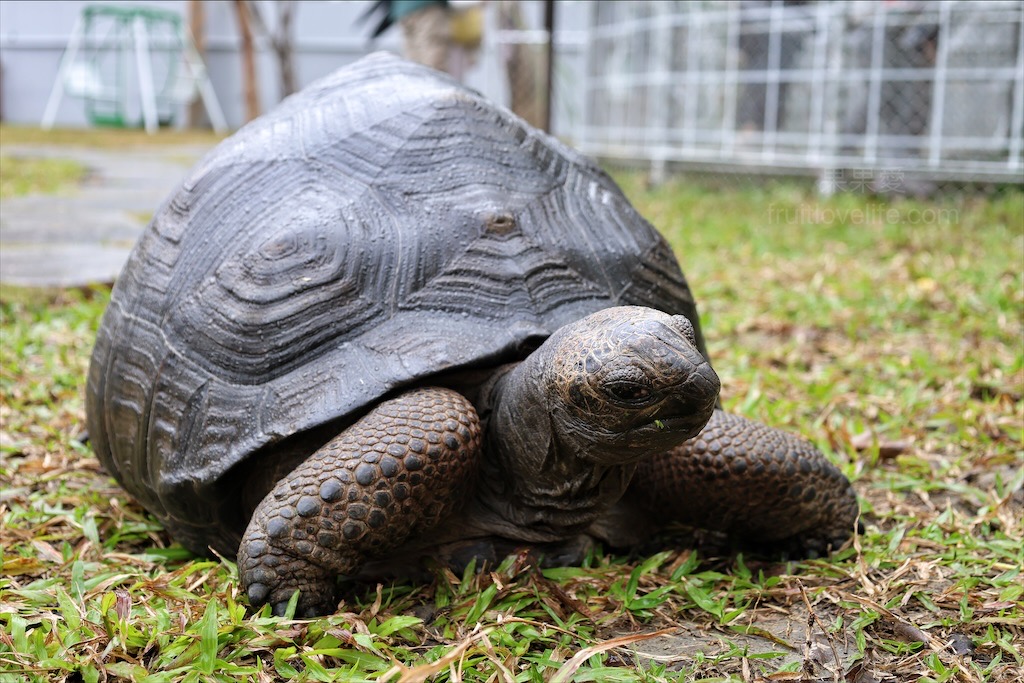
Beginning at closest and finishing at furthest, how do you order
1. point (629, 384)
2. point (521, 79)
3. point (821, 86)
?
point (629, 384) → point (821, 86) → point (521, 79)

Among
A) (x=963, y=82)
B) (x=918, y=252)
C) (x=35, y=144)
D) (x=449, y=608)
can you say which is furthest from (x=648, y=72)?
(x=449, y=608)

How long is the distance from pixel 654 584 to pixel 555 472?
0.42 metres

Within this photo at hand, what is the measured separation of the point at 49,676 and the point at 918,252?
5.82 meters

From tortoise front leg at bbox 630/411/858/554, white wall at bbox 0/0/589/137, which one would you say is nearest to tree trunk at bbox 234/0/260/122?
white wall at bbox 0/0/589/137

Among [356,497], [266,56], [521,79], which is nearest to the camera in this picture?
[356,497]

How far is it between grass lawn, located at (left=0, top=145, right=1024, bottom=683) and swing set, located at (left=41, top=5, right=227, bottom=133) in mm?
12842

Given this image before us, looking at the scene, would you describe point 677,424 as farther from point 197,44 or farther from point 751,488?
point 197,44

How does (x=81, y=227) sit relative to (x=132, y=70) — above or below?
below

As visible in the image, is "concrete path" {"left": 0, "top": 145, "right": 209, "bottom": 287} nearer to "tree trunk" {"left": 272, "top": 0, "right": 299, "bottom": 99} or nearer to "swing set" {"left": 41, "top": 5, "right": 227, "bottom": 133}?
"tree trunk" {"left": 272, "top": 0, "right": 299, "bottom": 99}

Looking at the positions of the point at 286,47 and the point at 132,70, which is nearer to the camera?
the point at 286,47

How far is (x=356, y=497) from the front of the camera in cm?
209

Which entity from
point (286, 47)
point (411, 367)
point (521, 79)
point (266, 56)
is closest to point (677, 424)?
point (411, 367)

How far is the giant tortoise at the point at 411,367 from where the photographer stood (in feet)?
6.84

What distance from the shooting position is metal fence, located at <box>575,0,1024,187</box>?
836 centimetres
